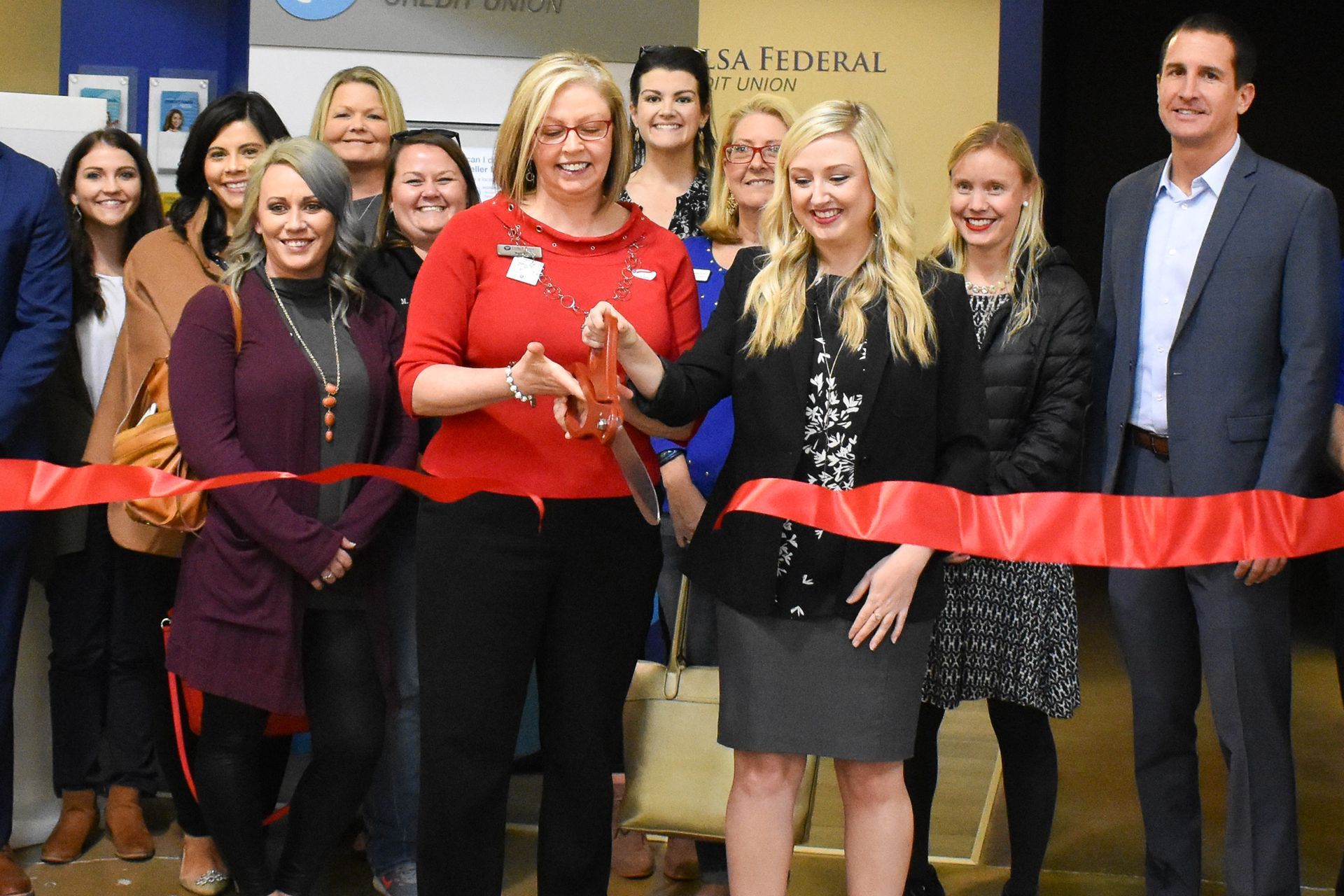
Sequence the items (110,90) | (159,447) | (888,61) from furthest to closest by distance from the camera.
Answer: (110,90) → (888,61) → (159,447)

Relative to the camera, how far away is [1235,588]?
124 inches

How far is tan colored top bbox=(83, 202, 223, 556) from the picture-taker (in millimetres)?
3697

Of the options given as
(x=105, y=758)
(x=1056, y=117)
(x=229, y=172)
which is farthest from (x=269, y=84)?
(x=1056, y=117)

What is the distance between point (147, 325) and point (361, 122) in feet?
2.71

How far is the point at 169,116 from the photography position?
6.68m

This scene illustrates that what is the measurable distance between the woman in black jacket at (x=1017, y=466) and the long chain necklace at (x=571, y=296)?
2.99ft

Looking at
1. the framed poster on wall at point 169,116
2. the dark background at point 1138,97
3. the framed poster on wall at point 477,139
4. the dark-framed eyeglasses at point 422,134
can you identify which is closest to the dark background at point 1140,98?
the dark background at point 1138,97

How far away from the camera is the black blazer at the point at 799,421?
2.70 meters

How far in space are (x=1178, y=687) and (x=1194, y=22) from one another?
150 cm

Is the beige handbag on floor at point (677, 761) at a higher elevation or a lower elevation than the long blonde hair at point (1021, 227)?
lower

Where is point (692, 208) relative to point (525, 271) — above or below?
above

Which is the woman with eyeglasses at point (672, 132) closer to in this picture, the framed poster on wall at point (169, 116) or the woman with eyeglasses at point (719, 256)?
the woman with eyeglasses at point (719, 256)

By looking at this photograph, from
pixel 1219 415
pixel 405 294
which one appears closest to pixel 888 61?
pixel 405 294

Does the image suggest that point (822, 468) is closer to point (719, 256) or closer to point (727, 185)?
point (719, 256)
